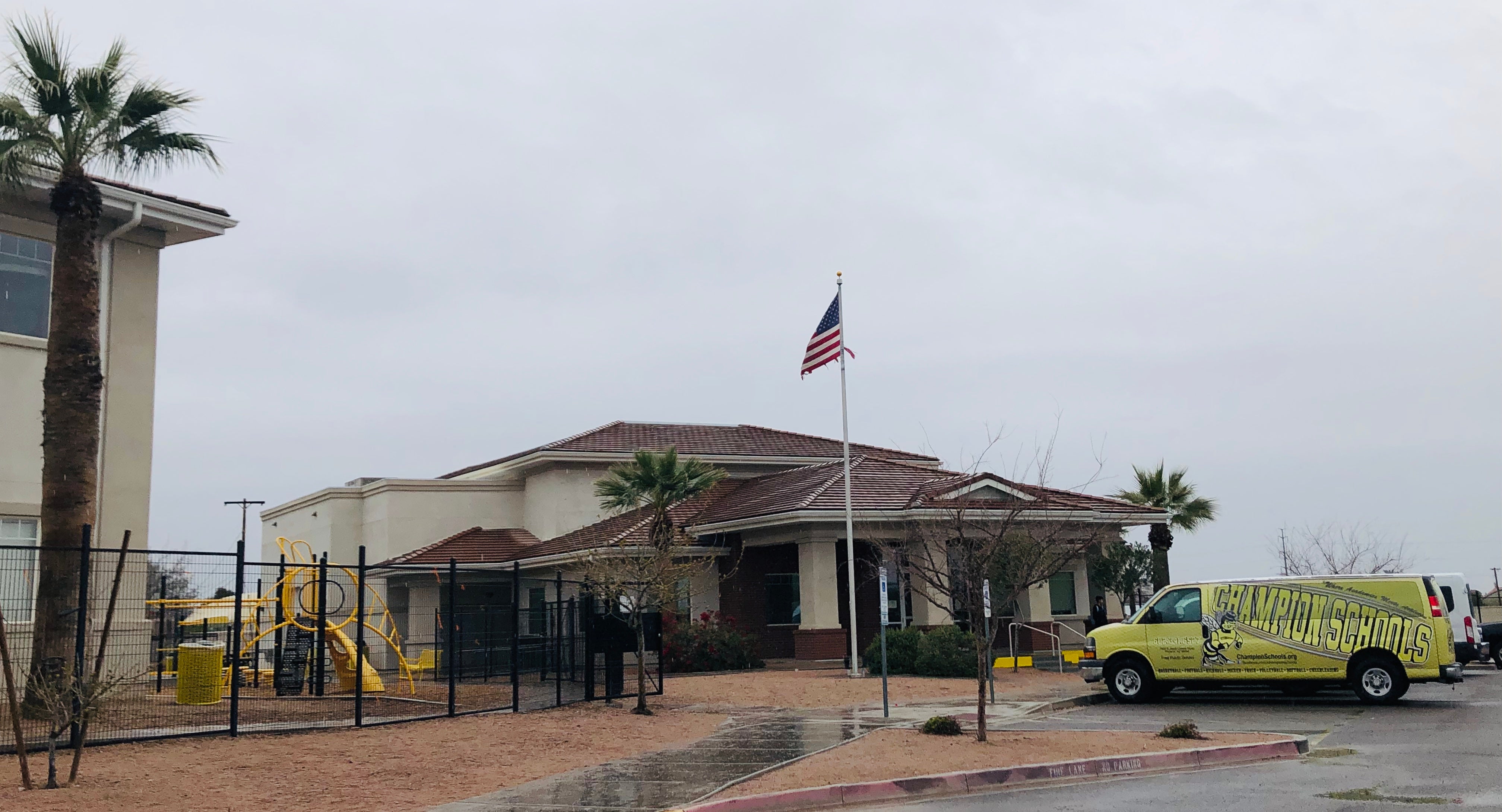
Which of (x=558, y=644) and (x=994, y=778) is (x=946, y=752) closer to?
(x=994, y=778)

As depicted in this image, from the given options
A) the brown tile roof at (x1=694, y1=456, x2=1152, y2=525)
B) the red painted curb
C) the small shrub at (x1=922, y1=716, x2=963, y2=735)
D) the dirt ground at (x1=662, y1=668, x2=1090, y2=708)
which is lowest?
the dirt ground at (x1=662, y1=668, x2=1090, y2=708)

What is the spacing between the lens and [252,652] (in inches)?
957

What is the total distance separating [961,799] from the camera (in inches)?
445

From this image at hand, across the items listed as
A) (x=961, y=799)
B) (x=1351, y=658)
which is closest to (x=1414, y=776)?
(x=961, y=799)

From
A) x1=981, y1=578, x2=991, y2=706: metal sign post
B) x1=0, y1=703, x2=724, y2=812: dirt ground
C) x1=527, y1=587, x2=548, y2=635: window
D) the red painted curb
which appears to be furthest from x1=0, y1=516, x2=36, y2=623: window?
x1=981, y1=578, x2=991, y2=706: metal sign post

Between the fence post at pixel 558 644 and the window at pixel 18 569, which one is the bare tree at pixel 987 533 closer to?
the fence post at pixel 558 644

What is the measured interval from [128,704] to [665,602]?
7.78 metres

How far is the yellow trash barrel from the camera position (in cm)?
1842

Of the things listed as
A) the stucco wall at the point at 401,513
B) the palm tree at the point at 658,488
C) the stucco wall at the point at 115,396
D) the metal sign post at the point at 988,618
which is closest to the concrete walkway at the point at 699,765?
the metal sign post at the point at 988,618

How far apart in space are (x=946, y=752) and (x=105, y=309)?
15936 millimetres

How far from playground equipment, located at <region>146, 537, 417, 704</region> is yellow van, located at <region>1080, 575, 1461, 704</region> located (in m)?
12.4

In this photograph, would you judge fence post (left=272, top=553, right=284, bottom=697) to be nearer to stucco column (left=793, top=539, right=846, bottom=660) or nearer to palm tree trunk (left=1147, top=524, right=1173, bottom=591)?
stucco column (left=793, top=539, right=846, bottom=660)

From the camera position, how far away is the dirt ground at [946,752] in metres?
12.0

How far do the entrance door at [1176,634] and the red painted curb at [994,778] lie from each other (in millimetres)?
5662
